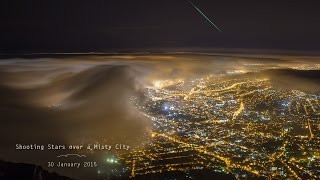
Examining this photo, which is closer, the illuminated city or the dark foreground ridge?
the dark foreground ridge

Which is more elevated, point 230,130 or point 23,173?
point 23,173

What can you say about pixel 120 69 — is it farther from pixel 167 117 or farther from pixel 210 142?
pixel 210 142

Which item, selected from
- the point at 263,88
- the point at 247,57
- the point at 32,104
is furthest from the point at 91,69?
the point at 263,88

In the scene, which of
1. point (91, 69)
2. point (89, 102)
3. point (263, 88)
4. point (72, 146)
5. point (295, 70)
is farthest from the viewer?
point (263, 88)

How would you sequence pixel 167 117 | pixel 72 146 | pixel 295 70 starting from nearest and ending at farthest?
pixel 72 146
pixel 167 117
pixel 295 70

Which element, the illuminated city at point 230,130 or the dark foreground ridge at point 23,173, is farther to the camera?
the illuminated city at point 230,130

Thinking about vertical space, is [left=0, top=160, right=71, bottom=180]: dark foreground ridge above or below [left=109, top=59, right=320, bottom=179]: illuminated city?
above

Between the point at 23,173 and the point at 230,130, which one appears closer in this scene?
the point at 23,173

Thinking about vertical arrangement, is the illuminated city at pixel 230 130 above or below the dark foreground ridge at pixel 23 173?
below
